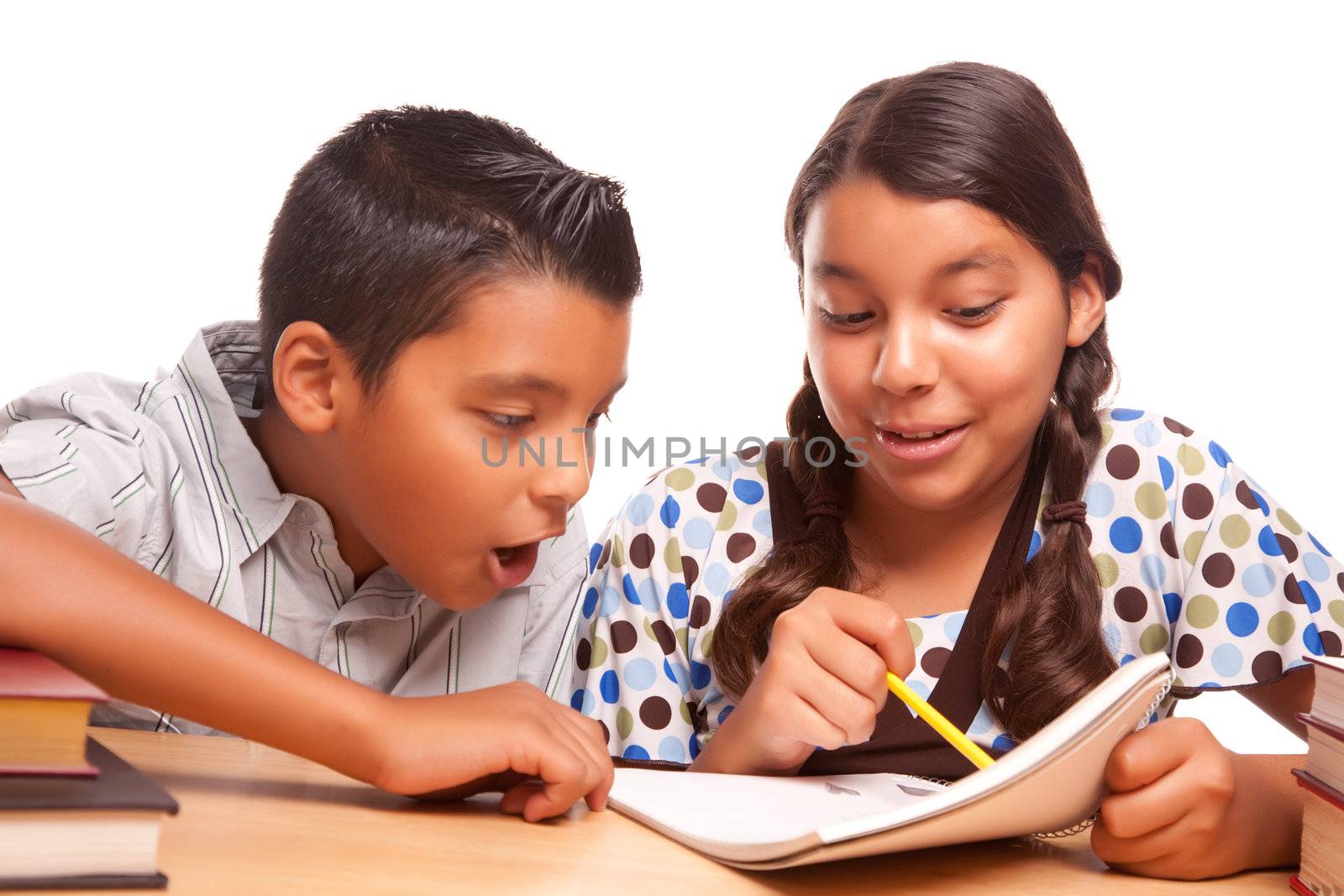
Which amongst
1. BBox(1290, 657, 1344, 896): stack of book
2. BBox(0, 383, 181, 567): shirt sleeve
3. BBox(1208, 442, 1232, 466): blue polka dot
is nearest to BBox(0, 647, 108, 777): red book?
BBox(0, 383, 181, 567): shirt sleeve

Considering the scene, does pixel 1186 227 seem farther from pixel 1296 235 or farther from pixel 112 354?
pixel 112 354

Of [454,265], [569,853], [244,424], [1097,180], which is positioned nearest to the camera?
[569,853]

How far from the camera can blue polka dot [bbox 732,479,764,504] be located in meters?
1.18

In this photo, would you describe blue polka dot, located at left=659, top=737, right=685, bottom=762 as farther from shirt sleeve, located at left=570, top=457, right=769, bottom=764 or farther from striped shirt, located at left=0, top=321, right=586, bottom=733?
striped shirt, located at left=0, top=321, right=586, bottom=733

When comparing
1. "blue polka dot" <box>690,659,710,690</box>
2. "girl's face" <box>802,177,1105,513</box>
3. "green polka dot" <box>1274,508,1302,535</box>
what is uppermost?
"girl's face" <box>802,177,1105,513</box>

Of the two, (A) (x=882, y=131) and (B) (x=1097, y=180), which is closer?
(A) (x=882, y=131)

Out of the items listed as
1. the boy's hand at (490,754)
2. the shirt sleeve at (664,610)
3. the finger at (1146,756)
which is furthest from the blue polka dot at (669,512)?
the finger at (1146,756)

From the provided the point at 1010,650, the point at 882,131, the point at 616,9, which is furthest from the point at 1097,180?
the point at 1010,650

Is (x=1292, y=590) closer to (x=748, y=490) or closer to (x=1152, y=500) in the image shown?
(x=1152, y=500)

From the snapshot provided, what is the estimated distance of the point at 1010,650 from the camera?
3.34 feet

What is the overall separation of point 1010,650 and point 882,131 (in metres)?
0.43

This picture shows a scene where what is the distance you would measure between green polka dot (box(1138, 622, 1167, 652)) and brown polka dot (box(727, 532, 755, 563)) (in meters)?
0.34

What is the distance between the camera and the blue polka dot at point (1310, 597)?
0.96 meters

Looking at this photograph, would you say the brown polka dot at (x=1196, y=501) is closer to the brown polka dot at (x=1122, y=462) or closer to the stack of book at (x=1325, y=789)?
the brown polka dot at (x=1122, y=462)
